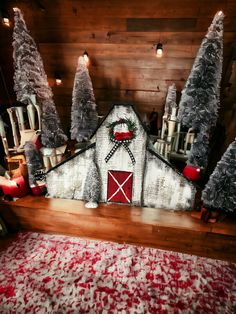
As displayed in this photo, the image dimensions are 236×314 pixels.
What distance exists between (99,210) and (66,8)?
5.80m

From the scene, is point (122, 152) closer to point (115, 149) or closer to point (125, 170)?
point (115, 149)

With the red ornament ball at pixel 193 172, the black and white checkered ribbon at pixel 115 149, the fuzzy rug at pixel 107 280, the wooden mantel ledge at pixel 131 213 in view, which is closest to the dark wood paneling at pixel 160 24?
the red ornament ball at pixel 193 172

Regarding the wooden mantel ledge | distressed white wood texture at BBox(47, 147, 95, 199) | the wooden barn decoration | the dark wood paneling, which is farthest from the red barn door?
the dark wood paneling

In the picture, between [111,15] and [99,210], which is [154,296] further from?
[111,15]

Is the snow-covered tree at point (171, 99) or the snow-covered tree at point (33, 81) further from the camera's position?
the snow-covered tree at point (171, 99)

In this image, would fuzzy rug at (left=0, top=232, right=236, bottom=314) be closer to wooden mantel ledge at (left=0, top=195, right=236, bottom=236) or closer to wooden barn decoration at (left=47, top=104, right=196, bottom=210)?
wooden mantel ledge at (left=0, top=195, right=236, bottom=236)

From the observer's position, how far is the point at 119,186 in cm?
406

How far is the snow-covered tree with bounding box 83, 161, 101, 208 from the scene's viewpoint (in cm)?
392

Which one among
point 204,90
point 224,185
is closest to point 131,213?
point 224,185

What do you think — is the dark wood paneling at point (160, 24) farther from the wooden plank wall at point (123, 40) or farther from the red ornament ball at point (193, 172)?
the red ornament ball at point (193, 172)

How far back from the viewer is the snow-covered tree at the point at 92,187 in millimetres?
3920

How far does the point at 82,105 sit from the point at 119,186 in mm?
2707

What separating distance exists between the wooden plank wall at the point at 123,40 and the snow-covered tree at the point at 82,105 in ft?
5.10

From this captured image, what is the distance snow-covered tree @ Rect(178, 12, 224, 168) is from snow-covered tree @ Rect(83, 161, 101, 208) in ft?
6.69
